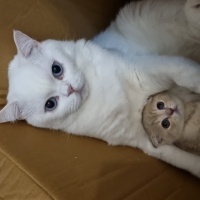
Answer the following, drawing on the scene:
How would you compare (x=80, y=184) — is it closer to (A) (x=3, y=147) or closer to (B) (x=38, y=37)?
(A) (x=3, y=147)

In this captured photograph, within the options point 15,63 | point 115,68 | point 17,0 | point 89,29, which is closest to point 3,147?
point 15,63

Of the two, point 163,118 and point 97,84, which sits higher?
point 97,84

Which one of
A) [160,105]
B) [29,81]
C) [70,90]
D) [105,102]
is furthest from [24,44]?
[160,105]

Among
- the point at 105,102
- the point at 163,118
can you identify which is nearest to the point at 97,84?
the point at 105,102

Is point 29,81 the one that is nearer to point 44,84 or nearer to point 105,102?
point 44,84

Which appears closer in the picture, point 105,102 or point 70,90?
point 70,90

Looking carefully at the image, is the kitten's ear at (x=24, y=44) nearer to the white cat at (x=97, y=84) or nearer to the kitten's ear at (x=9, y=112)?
the white cat at (x=97, y=84)

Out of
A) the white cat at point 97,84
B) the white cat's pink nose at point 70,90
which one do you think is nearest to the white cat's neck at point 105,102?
the white cat at point 97,84

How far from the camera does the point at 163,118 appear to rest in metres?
1.33

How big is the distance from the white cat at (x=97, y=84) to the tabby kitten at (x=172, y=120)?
0.04 m

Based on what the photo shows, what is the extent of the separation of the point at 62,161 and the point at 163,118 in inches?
16.3

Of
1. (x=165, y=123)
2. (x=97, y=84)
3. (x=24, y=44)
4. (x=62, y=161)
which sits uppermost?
(x=24, y=44)

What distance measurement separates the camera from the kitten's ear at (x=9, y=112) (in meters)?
1.24

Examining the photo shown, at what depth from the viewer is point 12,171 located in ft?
3.60
